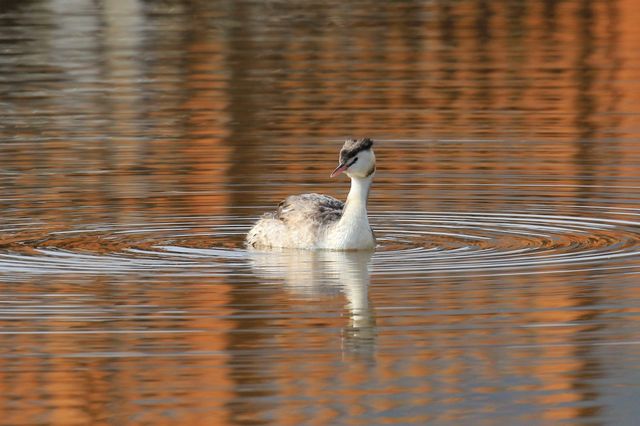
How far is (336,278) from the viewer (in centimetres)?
1593

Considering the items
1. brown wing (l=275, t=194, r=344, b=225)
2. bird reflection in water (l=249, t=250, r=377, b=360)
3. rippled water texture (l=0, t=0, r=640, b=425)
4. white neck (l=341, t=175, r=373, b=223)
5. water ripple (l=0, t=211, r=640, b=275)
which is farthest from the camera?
brown wing (l=275, t=194, r=344, b=225)

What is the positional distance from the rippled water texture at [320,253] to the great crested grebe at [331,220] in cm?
21

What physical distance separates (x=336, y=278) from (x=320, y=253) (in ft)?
5.05

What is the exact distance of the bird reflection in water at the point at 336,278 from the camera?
13.2 meters

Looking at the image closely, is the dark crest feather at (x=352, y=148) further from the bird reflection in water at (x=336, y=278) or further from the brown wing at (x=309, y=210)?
the bird reflection in water at (x=336, y=278)

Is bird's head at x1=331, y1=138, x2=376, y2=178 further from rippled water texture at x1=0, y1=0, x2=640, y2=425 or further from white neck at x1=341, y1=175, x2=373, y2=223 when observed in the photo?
rippled water texture at x1=0, y1=0, x2=640, y2=425

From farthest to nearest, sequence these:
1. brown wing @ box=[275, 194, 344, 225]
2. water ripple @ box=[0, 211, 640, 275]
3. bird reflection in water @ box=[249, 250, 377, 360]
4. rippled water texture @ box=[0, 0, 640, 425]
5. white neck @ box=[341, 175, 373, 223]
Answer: brown wing @ box=[275, 194, 344, 225] → white neck @ box=[341, 175, 373, 223] → water ripple @ box=[0, 211, 640, 275] → bird reflection in water @ box=[249, 250, 377, 360] → rippled water texture @ box=[0, 0, 640, 425]

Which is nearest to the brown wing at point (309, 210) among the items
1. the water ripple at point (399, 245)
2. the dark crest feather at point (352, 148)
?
the water ripple at point (399, 245)

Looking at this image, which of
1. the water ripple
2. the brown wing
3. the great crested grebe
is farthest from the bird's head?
the water ripple

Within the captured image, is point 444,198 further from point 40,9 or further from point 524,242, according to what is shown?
point 40,9

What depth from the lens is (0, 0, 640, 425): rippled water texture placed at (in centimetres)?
1168

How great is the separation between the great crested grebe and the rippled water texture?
215 millimetres

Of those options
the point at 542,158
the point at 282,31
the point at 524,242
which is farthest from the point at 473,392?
the point at 282,31

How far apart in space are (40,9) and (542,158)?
2961 centimetres
